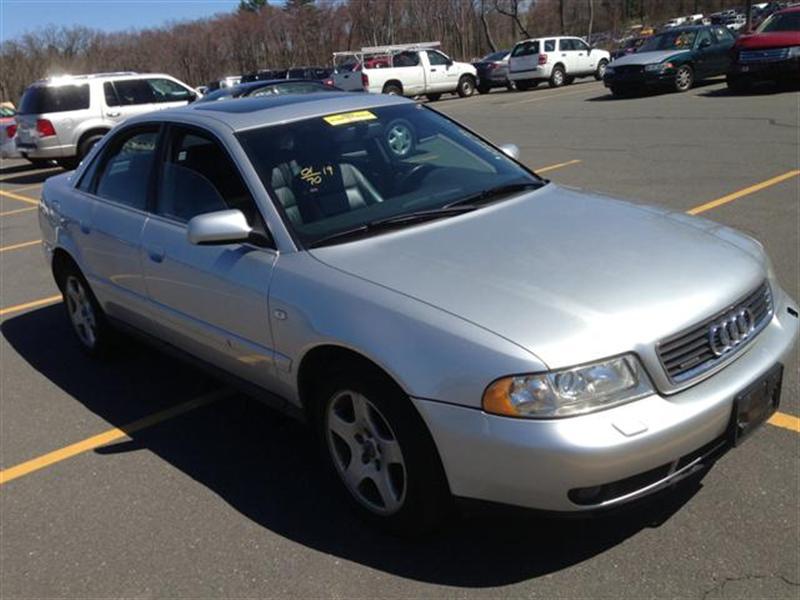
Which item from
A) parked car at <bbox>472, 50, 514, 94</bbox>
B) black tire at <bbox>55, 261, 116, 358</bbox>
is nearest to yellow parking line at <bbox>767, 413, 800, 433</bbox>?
black tire at <bbox>55, 261, 116, 358</bbox>

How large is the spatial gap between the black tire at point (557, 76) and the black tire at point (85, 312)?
24.4 meters

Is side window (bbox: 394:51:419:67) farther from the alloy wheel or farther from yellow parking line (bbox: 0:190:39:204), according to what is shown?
the alloy wheel

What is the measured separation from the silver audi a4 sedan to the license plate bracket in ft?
0.04

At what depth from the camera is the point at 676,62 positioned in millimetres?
19219

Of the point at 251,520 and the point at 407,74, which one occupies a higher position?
the point at 407,74

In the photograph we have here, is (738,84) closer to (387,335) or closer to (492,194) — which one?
(492,194)

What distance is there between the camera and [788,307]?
3.26 metres

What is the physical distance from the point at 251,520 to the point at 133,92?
14.5 m

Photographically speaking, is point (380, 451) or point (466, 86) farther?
point (466, 86)

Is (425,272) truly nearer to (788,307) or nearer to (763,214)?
(788,307)

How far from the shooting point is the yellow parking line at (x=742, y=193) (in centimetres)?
750

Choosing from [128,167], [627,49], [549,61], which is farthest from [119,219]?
[627,49]

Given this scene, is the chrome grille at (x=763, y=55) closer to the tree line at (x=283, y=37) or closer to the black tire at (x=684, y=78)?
the black tire at (x=684, y=78)

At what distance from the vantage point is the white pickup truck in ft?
86.4
